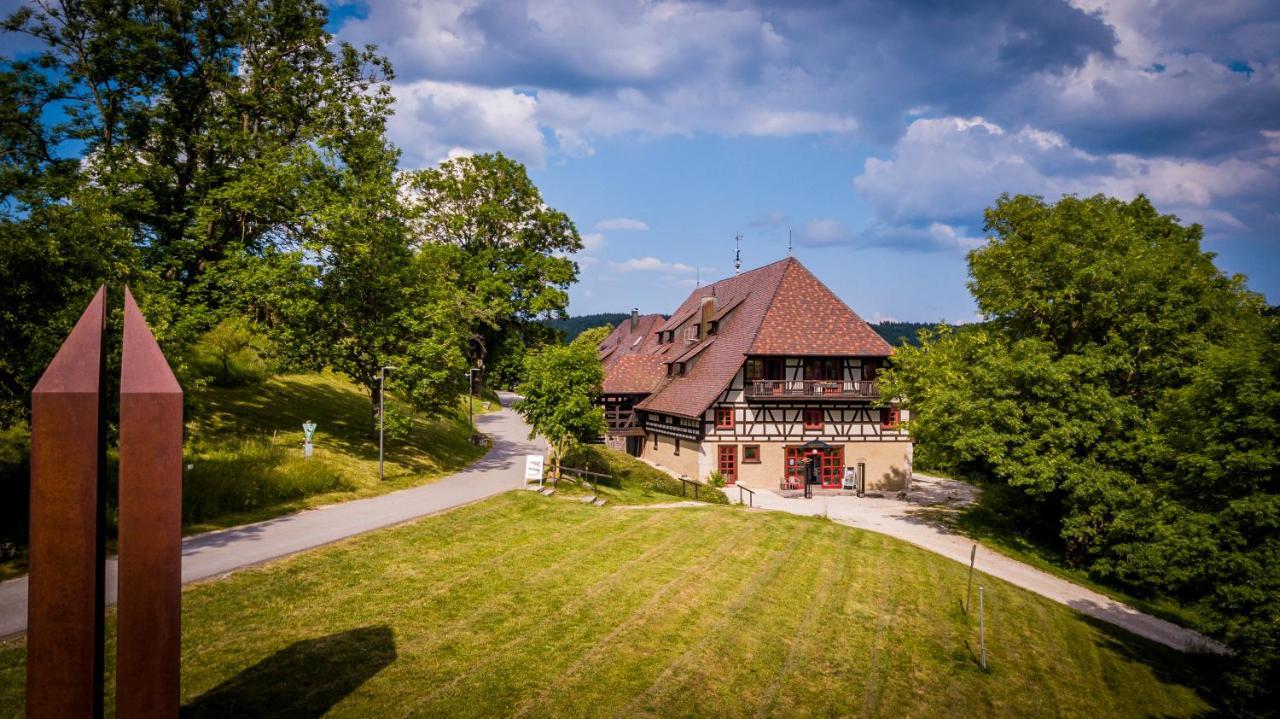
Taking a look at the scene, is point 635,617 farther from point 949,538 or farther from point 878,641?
point 949,538

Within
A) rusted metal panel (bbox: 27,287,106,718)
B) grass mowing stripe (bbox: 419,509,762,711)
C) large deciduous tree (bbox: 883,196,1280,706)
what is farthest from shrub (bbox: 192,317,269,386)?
large deciduous tree (bbox: 883,196,1280,706)

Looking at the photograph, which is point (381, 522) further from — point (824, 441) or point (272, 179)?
point (824, 441)

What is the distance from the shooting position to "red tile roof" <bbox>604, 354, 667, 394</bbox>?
3800 centimetres

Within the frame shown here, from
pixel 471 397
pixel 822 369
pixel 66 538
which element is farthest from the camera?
pixel 471 397

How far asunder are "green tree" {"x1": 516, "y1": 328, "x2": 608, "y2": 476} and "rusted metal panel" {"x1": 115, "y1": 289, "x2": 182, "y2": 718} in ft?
61.4

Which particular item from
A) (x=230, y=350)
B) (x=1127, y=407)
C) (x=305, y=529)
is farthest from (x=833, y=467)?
(x=230, y=350)

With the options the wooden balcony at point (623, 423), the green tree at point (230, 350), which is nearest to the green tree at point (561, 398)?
the wooden balcony at point (623, 423)

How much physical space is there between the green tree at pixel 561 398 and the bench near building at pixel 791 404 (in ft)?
21.8

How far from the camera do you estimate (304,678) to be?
896 centimetres

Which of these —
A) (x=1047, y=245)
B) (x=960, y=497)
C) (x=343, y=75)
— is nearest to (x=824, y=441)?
(x=960, y=497)

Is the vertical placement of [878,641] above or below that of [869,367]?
below

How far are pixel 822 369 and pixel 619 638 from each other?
23.2 meters

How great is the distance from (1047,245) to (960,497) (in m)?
15.4

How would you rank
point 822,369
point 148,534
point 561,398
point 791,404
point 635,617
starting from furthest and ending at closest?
point 822,369 → point 791,404 → point 561,398 → point 635,617 → point 148,534
